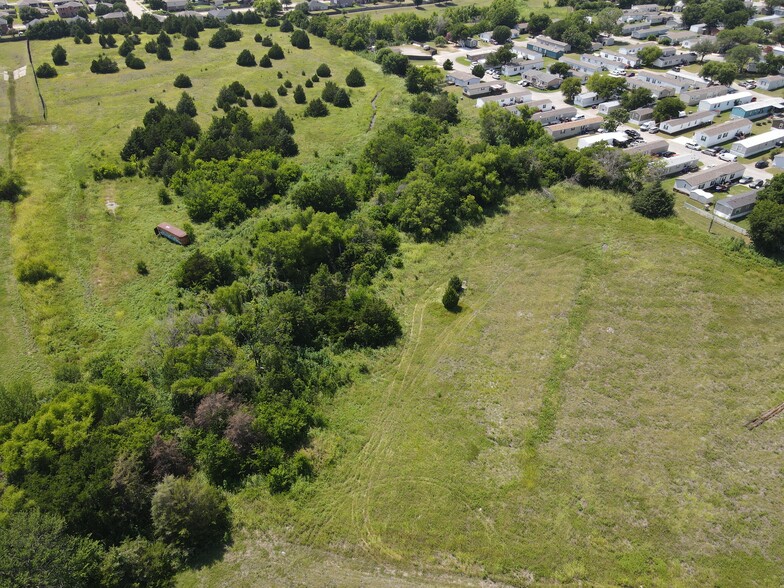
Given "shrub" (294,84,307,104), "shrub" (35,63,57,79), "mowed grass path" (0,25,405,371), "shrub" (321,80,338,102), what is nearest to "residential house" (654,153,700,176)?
"mowed grass path" (0,25,405,371)

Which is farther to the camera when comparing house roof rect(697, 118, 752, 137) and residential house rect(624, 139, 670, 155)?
house roof rect(697, 118, 752, 137)

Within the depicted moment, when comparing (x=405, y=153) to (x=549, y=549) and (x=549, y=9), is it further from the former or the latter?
(x=549, y=9)

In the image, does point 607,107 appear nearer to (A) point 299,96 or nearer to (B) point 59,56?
(A) point 299,96

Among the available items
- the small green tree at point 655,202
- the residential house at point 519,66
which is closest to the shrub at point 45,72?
the residential house at point 519,66

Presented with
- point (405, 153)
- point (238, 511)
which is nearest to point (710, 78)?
point (405, 153)

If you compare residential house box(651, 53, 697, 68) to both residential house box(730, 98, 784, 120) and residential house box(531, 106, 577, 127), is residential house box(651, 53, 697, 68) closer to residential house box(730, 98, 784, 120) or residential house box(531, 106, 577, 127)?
residential house box(730, 98, 784, 120)

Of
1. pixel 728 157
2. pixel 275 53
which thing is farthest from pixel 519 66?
pixel 275 53

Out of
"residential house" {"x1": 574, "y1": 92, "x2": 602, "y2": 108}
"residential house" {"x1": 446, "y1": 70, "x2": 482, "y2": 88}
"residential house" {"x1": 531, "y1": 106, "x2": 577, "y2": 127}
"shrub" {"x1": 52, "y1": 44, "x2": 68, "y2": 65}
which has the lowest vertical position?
"residential house" {"x1": 531, "y1": 106, "x2": 577, "y2": 127}
